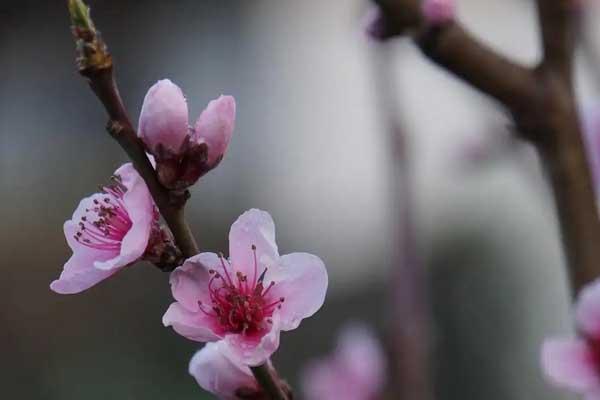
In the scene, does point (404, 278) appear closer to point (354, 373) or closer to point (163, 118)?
point (354, 373)

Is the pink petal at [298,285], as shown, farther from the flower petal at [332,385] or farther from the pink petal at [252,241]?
the flower petal at [332,385]

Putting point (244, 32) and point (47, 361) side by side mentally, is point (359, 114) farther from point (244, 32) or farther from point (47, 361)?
point (47, 361)

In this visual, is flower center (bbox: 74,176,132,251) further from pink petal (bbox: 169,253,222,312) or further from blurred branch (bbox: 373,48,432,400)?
blurred branch (bbox: 373,48,432,400)

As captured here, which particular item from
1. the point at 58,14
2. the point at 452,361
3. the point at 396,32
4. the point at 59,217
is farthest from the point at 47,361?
the point at 396,32

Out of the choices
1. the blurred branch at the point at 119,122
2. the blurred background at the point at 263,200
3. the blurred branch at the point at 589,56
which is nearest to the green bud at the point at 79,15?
the blurred branch at the point at 119,122

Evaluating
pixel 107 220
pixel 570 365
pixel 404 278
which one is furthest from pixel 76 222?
pixel 404 278
